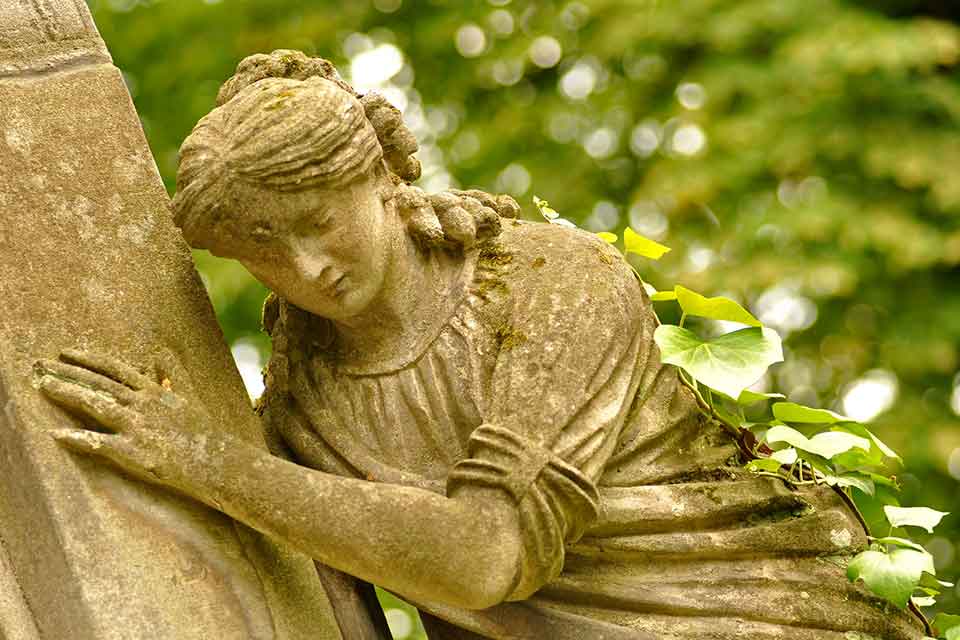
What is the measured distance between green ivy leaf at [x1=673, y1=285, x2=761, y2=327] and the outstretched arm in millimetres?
680

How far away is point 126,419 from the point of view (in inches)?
123

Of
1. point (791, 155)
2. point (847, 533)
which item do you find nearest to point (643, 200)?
point (791, 155)

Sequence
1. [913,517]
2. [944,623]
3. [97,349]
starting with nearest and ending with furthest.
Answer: [97,349], [913,517], [944,623]

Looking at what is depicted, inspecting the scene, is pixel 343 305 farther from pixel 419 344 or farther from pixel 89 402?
pixel 89 402

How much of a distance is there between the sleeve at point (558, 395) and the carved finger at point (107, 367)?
0.58 meters

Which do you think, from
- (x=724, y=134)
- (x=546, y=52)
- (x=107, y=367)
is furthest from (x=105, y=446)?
(x=546, y=52)

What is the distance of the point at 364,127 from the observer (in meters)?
3.28

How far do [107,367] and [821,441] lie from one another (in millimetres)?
1401

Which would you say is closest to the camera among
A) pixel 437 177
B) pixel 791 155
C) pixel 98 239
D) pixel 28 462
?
pixel 28 462

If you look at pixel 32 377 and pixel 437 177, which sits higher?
pixel 32 377

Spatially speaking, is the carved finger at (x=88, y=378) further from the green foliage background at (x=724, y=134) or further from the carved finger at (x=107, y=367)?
the green foliage background at (x=724, y=134)

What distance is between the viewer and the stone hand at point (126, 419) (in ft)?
10.3

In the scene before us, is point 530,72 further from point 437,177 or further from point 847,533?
point 847,533

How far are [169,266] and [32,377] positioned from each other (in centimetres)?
40
